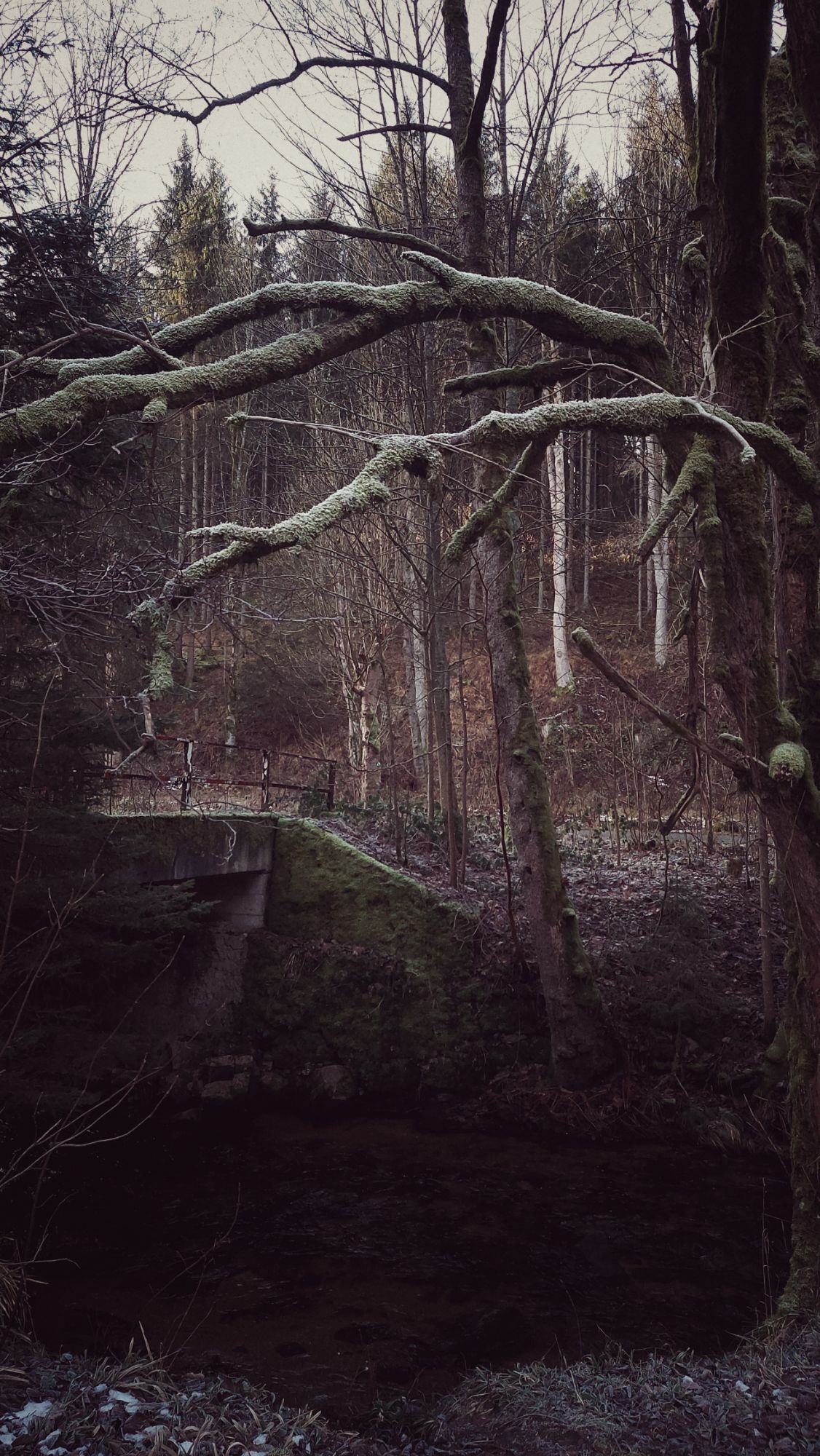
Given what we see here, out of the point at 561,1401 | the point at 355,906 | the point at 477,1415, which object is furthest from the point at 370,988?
the point at 561,1401

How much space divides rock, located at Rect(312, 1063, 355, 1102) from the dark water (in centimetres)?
68

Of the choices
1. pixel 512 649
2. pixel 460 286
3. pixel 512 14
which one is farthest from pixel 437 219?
pixel 460 286

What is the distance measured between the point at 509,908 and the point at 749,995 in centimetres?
263

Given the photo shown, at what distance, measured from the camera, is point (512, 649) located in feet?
30.5

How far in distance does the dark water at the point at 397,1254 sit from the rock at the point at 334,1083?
68cm

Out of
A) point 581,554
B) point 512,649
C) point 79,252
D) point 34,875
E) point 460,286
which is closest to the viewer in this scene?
point 460,286

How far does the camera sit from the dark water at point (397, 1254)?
18.2ft

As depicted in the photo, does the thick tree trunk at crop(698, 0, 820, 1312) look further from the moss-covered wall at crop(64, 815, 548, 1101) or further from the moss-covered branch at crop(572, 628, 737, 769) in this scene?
the moss-covered wall at crop(64, 815, 548, 1101)

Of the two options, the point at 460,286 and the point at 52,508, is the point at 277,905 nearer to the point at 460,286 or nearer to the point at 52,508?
the point at 52,508

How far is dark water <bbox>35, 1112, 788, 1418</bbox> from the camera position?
554 centimetres

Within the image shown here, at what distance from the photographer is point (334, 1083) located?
32.3 feet

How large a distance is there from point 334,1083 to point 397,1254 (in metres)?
3.18

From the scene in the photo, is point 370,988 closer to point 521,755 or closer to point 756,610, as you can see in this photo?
point 521,755

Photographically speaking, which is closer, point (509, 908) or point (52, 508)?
point (52, 508)
